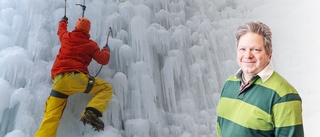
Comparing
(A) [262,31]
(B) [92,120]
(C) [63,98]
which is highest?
(A) [262,31]

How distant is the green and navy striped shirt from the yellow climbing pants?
0.96m

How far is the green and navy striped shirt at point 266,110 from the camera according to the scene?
0.74 m

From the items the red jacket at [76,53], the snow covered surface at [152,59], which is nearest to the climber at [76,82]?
the red jacket at [76,53]

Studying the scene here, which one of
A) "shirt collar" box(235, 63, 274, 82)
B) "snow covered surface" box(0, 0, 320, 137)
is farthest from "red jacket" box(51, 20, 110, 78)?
"shirt collar" box(235, 63, 274, 82)

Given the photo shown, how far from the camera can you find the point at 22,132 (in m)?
1.61

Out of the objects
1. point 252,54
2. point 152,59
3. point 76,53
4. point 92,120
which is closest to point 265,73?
point 252,54

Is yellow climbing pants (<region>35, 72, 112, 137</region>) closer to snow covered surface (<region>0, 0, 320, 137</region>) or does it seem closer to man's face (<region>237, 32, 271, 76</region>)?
snow covered surface (<region>0, 0, 320, 137</region>)

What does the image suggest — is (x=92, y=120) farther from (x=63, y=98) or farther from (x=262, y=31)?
(x=262, y=31)

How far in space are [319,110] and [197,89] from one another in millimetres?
941

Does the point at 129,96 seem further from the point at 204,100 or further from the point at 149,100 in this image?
the point at 204,100

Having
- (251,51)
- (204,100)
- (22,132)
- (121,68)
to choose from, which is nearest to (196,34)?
(204,100)

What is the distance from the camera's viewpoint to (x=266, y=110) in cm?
78

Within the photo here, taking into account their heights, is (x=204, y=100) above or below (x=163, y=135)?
above

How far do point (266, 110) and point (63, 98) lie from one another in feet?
3.92
